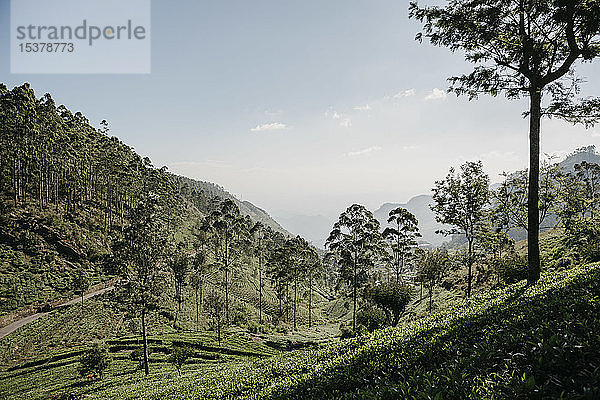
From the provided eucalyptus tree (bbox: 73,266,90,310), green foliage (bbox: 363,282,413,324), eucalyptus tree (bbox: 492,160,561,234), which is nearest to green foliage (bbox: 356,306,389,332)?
green foliage (bbox: 363,282,413,324)

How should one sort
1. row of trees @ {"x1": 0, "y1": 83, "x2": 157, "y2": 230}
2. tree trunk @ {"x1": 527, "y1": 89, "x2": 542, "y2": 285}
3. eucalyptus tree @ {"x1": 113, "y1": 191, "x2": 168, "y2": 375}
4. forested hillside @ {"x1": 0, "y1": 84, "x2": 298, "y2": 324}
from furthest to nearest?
row of trees @ {"x1": 0, "y1": 83, "x2": 157, "y2": 230} < forested hillside @ {"x1": 0, "y1": 84, "x2": 298, "y2": 324} < eucalyptus tree @ {"x1": 113, "y1": 191, "x2": 168, "y2": 375} < tree trunk @ {"x1": 527, "y1": 89, "x2": 542, "y2": 285}

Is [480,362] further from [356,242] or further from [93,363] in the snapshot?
[93,363]

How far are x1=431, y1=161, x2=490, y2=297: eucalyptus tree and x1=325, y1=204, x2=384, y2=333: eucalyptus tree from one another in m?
8.45

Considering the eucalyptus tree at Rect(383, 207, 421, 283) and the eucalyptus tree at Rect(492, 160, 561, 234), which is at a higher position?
the eucalyptus tree at Rect(492, 160, 561, 234)

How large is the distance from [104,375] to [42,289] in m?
35.4

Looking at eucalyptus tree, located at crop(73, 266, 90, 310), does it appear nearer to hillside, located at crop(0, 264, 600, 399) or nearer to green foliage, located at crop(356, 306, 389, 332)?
green foliage, located at crop(356, 306, 389, 332)

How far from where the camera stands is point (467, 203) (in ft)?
88.2

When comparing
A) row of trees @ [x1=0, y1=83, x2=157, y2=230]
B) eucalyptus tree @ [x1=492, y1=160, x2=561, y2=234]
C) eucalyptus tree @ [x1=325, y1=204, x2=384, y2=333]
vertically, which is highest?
row of trees @ [x1=0, y1=83, x2=157, y2=230]

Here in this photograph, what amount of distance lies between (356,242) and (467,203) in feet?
42.2

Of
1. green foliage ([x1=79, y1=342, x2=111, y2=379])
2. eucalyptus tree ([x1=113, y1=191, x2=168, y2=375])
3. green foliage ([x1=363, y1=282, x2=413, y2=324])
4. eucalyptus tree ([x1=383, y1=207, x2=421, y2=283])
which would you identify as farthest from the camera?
eucalyptus tree ([x1=383, y1=207, x2=421, y2=283])

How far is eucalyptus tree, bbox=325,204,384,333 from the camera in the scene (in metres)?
34.1

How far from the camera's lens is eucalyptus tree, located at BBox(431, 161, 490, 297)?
86.0 feet

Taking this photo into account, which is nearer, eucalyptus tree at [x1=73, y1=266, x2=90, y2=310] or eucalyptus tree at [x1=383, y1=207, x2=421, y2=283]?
eucalyptus tree at [x1=383, y1=207, x2=421, y2=283]

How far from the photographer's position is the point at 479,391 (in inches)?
174
